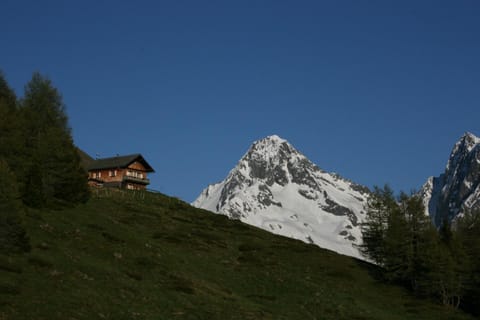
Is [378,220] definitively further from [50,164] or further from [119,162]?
[119,162]

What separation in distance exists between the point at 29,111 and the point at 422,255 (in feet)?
182

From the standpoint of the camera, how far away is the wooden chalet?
125250 mm

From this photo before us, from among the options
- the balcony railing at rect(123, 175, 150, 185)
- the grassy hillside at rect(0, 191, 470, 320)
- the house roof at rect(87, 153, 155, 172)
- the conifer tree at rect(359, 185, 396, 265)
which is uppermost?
the house roof at rect(87, 153, 155, 172)

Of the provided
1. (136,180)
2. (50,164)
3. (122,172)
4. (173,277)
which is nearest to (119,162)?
(122,172)

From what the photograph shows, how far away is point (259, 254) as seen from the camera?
235 ft

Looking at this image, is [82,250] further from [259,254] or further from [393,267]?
[393,267]

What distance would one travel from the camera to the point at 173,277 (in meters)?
45.6

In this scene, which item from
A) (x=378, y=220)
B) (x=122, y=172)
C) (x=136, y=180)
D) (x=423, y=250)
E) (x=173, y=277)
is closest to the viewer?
(x=173, y=277)

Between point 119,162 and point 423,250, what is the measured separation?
254 ft

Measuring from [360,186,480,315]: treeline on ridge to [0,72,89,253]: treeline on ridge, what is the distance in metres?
41.1

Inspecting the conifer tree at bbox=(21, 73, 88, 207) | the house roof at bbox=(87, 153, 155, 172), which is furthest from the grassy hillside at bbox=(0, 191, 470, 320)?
the house roof at bbox=(87, 153, 155, 172)

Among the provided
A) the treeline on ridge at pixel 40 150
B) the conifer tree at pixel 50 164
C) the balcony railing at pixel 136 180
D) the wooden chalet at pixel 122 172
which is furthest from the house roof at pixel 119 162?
the conifer tree at pixel 50 164

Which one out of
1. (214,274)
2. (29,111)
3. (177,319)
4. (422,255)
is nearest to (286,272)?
(214,274)

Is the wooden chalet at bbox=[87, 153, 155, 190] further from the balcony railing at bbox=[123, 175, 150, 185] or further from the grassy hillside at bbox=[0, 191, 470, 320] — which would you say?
the grassy hillside at bbox=[0, 191, 470, 320]
